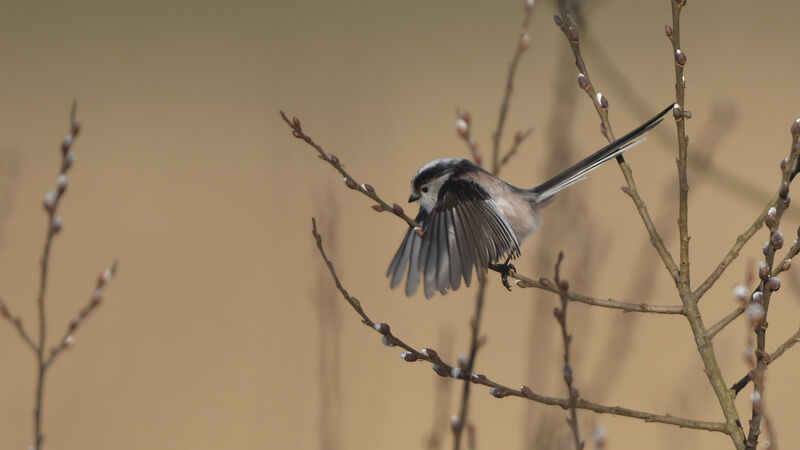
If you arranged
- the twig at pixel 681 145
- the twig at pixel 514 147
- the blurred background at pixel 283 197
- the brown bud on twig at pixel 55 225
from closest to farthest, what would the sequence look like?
1. the twig at pixel 681 145
2. the brown bud on twig at pixel 55 225
3. the twig at pixel 514 147
4. the blurred background at pixel 283 197

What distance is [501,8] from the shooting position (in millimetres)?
2604

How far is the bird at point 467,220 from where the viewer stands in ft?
2.84

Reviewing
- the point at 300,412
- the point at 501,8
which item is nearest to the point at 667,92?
the point at 501,8

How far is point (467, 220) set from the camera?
0.96 m

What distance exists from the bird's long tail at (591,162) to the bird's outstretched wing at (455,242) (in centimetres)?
11

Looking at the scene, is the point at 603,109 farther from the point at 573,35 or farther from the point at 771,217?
the point at 771,217

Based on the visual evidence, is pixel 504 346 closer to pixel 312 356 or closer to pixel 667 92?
pixel 312 356

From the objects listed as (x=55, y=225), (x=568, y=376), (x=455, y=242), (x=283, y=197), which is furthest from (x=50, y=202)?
(x=283, y=197)

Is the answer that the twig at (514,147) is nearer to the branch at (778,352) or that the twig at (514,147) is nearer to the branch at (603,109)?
the branch at (603,109)

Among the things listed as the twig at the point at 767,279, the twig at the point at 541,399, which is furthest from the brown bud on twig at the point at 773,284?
the twig at the point at 541,399

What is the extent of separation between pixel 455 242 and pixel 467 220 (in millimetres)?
56

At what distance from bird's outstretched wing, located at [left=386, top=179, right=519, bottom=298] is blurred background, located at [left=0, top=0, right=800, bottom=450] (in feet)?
3.05

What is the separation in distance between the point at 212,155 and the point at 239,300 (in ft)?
1.70

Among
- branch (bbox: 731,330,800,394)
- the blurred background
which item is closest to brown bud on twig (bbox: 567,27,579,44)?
branch (bbox: 731,330,800,394)
